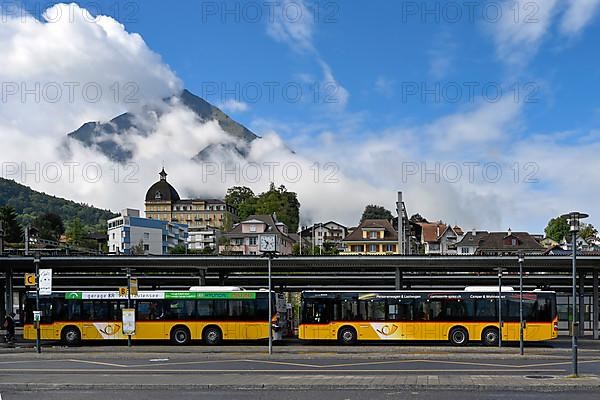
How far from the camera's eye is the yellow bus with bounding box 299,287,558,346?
114 ft

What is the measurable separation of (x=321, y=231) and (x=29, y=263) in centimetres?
12847

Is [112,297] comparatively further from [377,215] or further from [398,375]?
[377,215]

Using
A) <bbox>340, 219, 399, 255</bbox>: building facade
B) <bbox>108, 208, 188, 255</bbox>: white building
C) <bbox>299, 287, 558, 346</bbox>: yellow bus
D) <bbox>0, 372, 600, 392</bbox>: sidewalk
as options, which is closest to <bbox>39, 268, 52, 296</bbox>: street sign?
<bbox>299, 287, 558, 346</bbox>: yellow bus

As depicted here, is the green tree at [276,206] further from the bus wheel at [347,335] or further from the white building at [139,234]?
the bus wheel at [347,335]

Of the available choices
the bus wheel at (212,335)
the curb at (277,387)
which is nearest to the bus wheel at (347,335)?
the bus wheel at (212,335)

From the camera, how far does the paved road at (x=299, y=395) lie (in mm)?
16516

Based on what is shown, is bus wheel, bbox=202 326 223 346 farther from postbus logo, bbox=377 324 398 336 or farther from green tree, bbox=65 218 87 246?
green tree, bbox=65 218 87 246

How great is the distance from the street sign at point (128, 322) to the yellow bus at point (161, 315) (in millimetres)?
2770

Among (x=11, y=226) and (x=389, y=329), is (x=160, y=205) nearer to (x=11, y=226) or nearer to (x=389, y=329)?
(x=11, y=226)

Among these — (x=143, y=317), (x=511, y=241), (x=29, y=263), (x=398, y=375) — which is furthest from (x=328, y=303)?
(x=511, y=241)

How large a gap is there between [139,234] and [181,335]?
3866 inches

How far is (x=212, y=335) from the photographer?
1417 inches

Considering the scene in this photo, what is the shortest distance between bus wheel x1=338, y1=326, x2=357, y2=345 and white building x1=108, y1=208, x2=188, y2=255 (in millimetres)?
87352

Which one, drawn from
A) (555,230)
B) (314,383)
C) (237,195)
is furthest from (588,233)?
(314,383)
